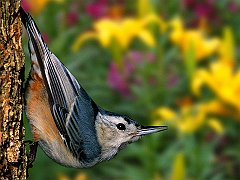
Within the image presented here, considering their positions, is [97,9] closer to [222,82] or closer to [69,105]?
[222,82]

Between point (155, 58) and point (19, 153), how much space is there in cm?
251

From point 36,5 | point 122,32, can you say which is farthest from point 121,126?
point 36,5

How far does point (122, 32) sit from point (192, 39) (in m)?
0.43

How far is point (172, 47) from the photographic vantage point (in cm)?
578

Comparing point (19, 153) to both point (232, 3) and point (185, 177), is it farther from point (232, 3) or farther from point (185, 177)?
point (232, 3)

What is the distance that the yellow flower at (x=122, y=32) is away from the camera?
→ 207 inches

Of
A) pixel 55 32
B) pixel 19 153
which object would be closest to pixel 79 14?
pixel 55 32

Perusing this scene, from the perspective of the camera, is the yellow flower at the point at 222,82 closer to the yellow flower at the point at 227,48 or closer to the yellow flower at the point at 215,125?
the yellow flower at the point at 227,48

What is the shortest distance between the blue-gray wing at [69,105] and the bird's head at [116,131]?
0.44ft

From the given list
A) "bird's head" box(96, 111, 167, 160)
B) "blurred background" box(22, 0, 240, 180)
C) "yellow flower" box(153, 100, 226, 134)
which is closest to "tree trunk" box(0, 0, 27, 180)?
"bird's head" box(96, 111, 167, 160)

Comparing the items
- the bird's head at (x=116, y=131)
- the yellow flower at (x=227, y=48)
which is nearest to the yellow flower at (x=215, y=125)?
the yellow flower at (x=227, y=48)

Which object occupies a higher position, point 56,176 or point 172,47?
point 172,47

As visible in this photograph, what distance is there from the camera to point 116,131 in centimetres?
376

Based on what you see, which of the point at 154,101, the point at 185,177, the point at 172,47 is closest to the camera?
the point at 185,177
